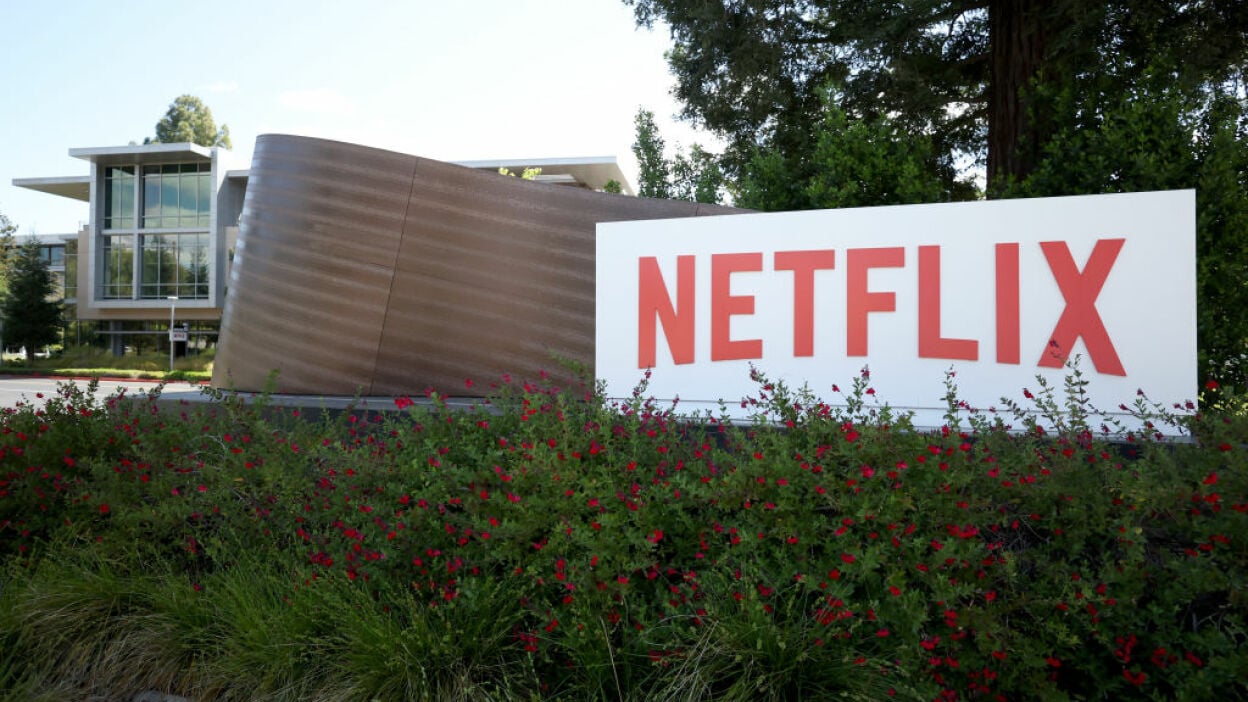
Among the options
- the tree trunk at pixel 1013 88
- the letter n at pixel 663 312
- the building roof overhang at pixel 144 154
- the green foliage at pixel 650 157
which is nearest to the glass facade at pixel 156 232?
the building roof overhang at pixel 144 154

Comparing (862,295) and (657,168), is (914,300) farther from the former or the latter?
(657,168)

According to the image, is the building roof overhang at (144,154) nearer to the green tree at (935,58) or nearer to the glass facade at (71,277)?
the glass facade at (71,277)

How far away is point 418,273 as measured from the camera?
9648mm

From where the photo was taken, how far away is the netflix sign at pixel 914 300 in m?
6.01

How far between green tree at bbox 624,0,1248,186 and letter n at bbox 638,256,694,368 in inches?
177

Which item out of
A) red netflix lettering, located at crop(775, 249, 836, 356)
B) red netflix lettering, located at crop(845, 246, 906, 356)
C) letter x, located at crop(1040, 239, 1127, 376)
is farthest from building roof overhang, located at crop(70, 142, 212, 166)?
letter x, located at crop(1040, 239, 1127, 376)

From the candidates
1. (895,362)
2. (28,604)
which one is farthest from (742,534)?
(895,362)

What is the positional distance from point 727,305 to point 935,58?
6.09 meters

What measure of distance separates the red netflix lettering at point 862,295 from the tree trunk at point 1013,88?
3997 millimetres

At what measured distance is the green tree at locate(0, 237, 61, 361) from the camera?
1326 inches

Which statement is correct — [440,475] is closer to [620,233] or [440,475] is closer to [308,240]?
[620,233]

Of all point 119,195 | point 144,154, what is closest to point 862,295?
point 144,154

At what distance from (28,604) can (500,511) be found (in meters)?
2.13

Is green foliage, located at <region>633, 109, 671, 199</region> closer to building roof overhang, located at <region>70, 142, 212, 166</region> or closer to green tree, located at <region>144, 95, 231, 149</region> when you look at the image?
building roof overhang, located at <region>70, 142, 212, 166</region>
